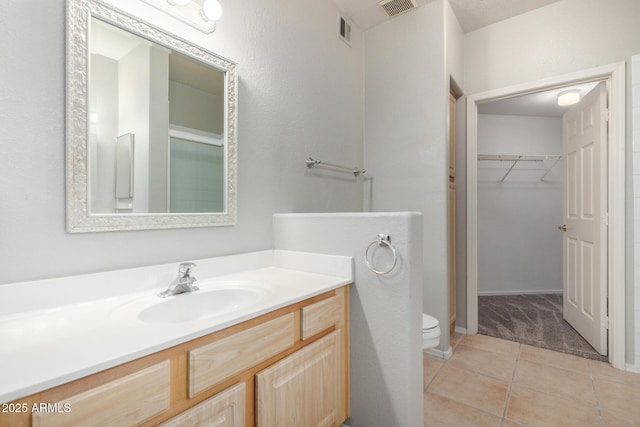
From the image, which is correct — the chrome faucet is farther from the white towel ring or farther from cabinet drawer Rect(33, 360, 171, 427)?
the white towel ring

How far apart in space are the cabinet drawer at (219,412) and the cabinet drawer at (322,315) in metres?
0.30

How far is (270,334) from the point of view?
39.0 inches

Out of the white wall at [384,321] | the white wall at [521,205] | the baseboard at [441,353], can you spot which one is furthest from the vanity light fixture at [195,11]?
the white wall at [521,205]

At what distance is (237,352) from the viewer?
0.89m

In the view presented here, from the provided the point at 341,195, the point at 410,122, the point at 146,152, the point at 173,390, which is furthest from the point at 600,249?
the point at 146,152

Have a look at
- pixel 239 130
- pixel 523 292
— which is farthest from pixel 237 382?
pixel 523 292

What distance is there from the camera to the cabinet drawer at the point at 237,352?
0.79 meters

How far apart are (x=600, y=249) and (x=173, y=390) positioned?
2.72 metres

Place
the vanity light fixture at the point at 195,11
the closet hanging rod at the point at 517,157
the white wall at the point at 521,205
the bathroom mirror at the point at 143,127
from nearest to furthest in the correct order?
the bathroom mirror at the point at 143,127
the vanity light fixture at the point at 195,11
the closet hanging rod at the point at 517,157
the white wall at the point at 521,205

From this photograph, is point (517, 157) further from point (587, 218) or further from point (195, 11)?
point (195, 11)

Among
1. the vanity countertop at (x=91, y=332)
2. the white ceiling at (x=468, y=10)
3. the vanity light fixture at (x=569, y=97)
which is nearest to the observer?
the vanity countertop at (x=91, y=332)

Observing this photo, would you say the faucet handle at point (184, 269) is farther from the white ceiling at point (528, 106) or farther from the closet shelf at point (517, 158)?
the closet shelf at point (517, 158)

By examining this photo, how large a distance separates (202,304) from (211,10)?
1256 mm

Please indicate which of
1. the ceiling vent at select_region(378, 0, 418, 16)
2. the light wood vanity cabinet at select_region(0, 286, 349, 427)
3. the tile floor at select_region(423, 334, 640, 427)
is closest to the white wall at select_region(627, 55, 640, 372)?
the tile floor at select_region(423, 334, 640, 427)
